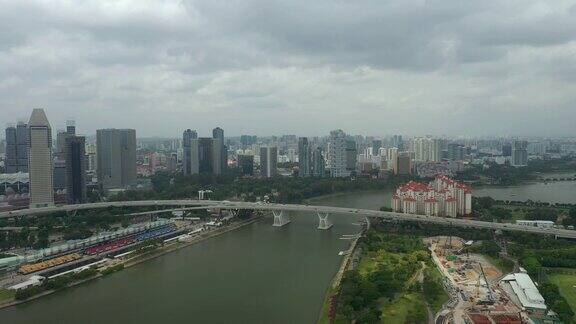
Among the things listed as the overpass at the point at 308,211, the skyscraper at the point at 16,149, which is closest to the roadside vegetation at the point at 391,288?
the overpass at the point at 308,211

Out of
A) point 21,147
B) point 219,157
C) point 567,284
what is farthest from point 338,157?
point 567,284

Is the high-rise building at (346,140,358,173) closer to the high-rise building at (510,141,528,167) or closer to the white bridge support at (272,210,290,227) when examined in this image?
the high-rise building at (510,141,528,167)

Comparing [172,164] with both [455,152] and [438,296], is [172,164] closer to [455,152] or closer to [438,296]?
[455,152]

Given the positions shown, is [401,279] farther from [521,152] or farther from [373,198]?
[521,152]

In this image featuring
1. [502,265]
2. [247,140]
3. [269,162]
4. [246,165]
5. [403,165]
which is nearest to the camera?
[502,265]

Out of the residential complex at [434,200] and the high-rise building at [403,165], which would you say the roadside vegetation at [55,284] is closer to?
the residential complex at [434,200]

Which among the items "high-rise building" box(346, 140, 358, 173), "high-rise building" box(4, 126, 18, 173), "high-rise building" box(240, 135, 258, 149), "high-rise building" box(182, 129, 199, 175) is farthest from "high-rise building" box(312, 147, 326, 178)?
"high-rise building" box(240, 135, 258, 149)

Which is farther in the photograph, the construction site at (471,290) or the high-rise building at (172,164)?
the high-rise building at (172,164)
